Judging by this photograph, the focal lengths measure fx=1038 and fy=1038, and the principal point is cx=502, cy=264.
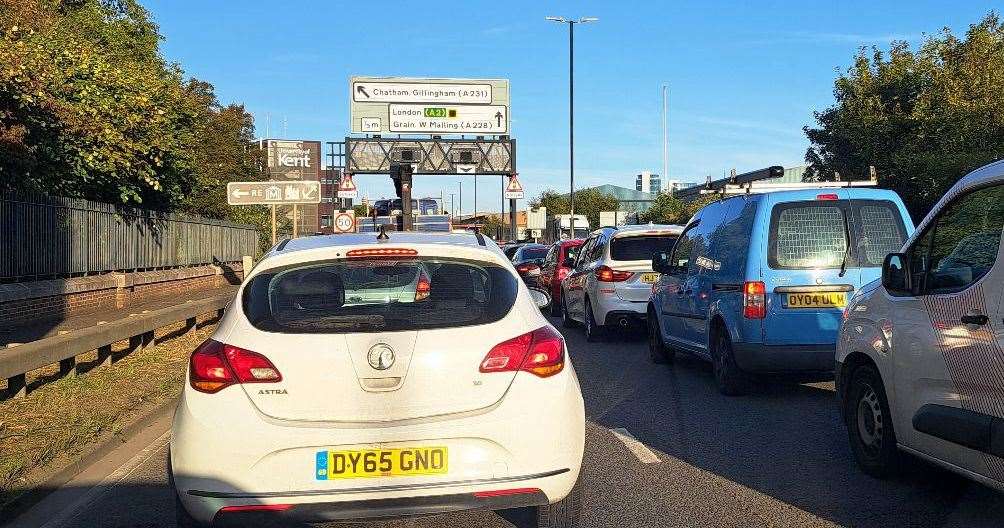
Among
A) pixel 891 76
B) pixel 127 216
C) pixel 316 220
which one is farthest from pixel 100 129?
pixel 316 220

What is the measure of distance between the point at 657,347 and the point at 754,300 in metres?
3.25

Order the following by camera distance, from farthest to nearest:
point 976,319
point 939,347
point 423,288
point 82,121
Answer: point 82,121
point 423,288
point 939,347
point 976,319

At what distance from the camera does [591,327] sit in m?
14.5

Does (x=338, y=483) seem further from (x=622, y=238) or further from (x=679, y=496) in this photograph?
(x=622, y=238)

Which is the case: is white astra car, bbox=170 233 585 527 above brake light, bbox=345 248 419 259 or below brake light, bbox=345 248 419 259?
below

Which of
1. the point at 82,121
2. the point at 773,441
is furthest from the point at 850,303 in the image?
the point at 82,121

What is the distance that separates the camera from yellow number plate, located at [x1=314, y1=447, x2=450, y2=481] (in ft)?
14.1

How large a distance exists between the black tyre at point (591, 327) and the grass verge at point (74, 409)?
543 cm

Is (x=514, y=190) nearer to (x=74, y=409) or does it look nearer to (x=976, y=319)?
(x=74, y=409)

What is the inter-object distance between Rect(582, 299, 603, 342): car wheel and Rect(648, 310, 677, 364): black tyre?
7.48 ft

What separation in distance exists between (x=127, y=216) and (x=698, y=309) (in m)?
17.8

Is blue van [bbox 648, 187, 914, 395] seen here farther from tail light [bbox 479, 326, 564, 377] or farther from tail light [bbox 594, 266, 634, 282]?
tail light [bbox 594, 266, 634, 282]

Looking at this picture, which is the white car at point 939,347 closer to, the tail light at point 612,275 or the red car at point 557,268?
the tail light at point 612,275

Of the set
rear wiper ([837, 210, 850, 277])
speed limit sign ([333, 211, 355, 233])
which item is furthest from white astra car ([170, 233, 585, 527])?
speed limit sign ([333, 211, 355, 233])
